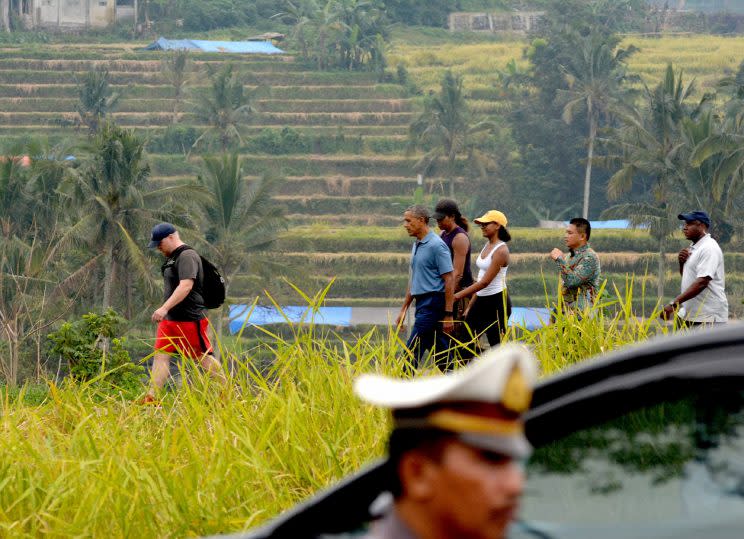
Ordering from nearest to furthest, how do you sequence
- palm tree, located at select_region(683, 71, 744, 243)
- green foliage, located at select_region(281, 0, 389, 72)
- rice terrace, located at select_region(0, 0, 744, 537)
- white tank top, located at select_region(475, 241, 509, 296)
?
rice terrace, located at select_region(0, 0, 744, 537) < white tank top, located at select_region(475, 241, 509, 296) < palm tree, located at select_region(683, 71, 744, 243) < green foliage, located at select_region(281, 0, 389, 72)

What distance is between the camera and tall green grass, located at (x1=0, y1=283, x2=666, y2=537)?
343cm

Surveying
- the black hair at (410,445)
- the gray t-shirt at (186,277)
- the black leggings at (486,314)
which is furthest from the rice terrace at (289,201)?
the black hair at (410,445)

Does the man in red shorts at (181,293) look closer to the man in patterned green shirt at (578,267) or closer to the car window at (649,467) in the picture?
the man in patterned green shirt at (578,267)

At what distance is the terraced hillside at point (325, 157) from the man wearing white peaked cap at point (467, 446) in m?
46.5

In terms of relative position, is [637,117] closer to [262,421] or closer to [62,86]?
[62,86]

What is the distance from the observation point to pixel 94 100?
70.8m

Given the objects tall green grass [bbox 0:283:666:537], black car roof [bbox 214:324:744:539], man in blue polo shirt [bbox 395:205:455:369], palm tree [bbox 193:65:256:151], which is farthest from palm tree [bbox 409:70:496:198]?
black car roof [bbox 214:324:744:539]

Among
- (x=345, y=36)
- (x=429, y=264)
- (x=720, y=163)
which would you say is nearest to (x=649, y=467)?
(x=429, y=264)

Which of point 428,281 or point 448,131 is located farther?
point 448,131

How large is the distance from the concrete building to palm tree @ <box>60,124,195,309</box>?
66.2 metres

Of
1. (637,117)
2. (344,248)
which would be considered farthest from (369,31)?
(637,117)

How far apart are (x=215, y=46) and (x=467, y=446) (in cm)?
9141

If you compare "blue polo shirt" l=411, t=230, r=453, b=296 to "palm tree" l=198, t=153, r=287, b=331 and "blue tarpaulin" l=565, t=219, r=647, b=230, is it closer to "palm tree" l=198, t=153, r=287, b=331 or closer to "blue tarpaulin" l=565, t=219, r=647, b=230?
"palm tree" l=198, t=153, r=287, b=331

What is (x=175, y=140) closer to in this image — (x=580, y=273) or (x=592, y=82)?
(x=592, y=82)
